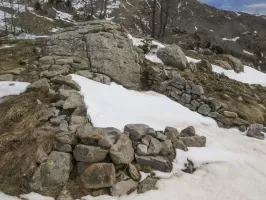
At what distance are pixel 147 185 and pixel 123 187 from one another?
602mm

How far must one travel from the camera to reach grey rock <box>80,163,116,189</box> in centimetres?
652

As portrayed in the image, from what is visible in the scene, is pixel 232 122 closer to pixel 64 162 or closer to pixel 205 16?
pixel 64 162

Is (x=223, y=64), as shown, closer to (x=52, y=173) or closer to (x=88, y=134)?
(x=88, y=134)

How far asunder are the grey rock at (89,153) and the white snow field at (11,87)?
4.26 m

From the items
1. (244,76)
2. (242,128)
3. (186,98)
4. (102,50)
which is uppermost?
(102,50)

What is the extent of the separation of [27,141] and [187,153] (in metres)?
4.43

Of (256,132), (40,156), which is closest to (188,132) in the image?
(256,132)

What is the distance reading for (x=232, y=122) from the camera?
460 inches

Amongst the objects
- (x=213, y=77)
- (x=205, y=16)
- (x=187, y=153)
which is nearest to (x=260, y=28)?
(x=205, y=16)

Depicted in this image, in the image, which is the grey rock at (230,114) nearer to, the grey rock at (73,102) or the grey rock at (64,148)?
the grey rock at (73,102)

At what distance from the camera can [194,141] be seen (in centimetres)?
877

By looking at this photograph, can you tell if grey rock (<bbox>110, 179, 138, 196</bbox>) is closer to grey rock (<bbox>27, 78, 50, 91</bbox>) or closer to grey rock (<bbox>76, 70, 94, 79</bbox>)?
grey rock (<bbox>27, 78, 50, 91</bbox>)

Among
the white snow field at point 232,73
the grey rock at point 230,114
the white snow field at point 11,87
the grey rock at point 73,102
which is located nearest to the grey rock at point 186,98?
the grey rock at point 230,114

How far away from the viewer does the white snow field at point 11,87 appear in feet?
32.2
